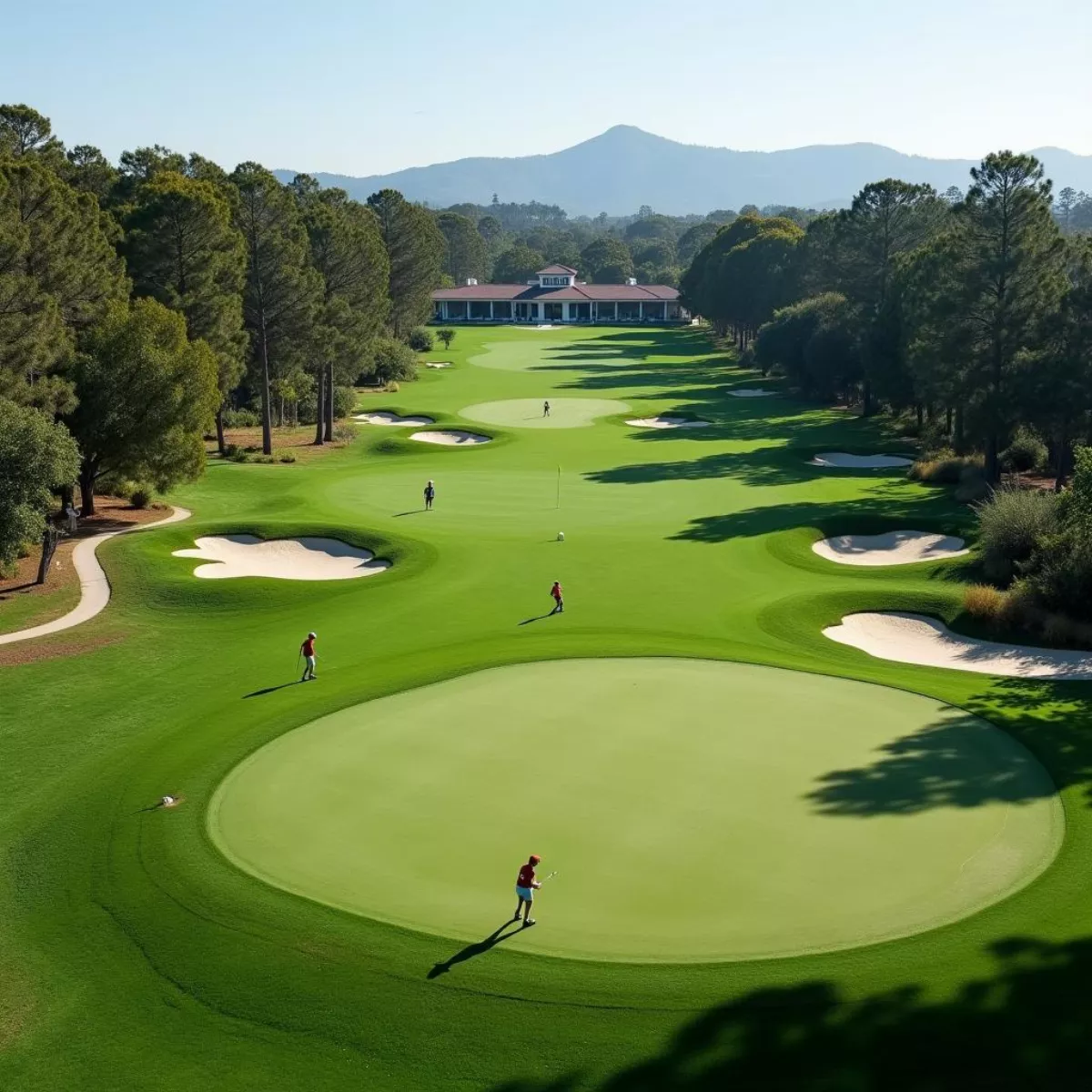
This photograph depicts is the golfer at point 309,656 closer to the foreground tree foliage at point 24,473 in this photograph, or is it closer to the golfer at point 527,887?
the foreground tree foliage at point 24,473

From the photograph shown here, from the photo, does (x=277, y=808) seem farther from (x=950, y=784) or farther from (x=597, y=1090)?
(x=950, y=784)

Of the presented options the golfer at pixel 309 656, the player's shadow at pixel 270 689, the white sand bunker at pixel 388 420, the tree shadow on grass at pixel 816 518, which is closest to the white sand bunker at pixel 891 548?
the tree shadow on grass at pixel 816 518

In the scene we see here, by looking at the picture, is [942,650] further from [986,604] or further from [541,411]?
[541,411]

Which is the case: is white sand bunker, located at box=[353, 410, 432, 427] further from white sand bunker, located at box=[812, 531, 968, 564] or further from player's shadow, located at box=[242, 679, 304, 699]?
player's shadow, located at box=[242, 679, 304, 699]

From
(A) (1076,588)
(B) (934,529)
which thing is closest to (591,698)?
(A) (1076,588)

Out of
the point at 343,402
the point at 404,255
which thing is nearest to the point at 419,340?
the point at 404,255

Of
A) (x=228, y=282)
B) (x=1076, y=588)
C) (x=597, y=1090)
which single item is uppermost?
(x=228, y=282)
